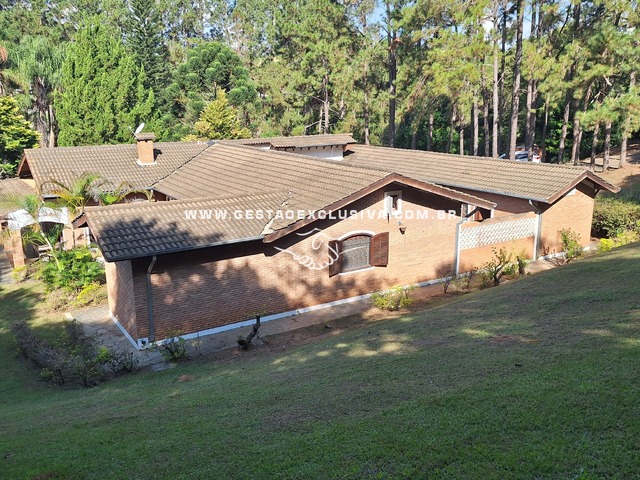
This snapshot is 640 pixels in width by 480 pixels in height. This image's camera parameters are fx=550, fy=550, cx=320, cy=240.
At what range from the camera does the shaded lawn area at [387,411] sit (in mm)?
5469

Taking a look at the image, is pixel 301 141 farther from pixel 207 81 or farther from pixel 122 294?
pixel 207 81

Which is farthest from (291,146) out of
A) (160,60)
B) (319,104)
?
(160,60)

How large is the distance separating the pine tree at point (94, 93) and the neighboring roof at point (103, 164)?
48.9 ft

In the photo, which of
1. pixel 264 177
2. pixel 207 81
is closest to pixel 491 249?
pixel 264 177

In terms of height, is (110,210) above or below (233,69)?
below

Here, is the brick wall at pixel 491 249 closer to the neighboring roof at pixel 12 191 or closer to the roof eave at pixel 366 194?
the roof eave at pixel 366 194

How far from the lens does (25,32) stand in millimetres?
58406

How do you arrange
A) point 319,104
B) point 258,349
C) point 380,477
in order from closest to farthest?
1. point 380,477
2. point 258,349
3. point 319,104

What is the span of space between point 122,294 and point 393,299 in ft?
24.0

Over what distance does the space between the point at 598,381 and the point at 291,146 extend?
2230 cm

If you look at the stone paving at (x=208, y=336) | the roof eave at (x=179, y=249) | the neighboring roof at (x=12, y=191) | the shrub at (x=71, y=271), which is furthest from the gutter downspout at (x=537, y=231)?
the neighboring roof at (x=12, y=191)

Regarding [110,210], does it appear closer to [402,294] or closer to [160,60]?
[402,294]

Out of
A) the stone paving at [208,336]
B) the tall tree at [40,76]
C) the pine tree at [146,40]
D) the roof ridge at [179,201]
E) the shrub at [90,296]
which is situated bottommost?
the stone paving at [208,336]

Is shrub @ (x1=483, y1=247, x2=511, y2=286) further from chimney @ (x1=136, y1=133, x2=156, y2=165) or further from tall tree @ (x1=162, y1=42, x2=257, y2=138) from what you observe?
tall tree @ (x1=162, y1=42, x2=257, y2=138)
